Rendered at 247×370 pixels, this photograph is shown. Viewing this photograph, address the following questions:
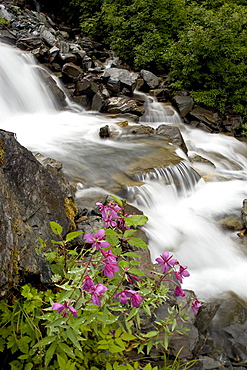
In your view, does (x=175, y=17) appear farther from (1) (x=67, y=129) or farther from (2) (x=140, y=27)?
(1) (x=67, y=129)

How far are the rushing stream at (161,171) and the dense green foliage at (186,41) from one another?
7.71 ft

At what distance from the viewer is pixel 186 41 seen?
13156mm

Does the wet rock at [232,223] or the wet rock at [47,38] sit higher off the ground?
the wet rock at [47,38]

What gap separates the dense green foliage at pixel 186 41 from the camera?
482 inches

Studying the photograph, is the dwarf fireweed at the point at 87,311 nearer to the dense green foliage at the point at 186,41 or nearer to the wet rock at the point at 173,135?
the wet rock at the point at 173,135

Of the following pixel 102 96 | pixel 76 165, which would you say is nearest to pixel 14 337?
pixel 76 165

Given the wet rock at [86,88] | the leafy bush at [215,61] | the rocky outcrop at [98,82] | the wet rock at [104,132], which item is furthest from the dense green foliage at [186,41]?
the wet rock at [104,132]

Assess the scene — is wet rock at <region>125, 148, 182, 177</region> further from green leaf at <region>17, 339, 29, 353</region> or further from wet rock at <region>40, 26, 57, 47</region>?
wet rock at <region>40, 26, 57, 47</region>

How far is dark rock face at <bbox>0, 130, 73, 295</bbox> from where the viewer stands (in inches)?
80.8

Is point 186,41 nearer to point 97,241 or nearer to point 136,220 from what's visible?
point 136,220

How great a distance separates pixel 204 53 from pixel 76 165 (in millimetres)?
9146

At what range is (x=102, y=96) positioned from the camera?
12.0 metres

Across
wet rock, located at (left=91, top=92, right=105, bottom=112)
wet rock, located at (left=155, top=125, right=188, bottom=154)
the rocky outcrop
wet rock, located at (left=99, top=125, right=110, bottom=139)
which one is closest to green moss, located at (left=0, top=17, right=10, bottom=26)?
the rocky outcrop

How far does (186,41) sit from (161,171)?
31.0 feet
